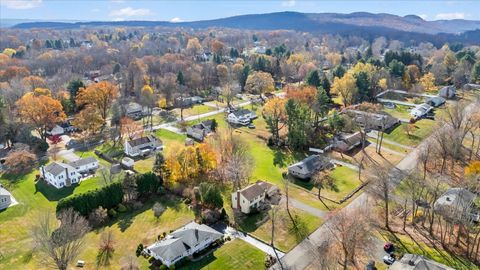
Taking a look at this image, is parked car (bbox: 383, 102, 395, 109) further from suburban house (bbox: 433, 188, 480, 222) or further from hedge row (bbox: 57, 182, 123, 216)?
hedge row (bbox: 57, 182, 123, 216)

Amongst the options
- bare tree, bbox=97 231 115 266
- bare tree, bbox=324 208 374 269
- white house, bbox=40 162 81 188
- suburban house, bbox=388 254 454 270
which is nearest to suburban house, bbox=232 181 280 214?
bare tree, bbox=324 208 374 269

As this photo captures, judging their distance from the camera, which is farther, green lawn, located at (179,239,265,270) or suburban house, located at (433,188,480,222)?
suburban house, located at (433,188,480,222)

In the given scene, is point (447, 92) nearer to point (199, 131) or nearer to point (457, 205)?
point (199, 131)

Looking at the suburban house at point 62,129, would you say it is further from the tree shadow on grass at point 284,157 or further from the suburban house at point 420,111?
the suburban house at point 420,111

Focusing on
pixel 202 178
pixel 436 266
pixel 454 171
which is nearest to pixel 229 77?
pixel 202 178

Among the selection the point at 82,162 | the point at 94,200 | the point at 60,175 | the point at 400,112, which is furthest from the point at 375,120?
the point at 60,175

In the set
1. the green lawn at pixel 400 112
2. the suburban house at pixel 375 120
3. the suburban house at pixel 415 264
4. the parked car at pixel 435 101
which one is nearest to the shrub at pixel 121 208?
the suburban house at pixel 415 264

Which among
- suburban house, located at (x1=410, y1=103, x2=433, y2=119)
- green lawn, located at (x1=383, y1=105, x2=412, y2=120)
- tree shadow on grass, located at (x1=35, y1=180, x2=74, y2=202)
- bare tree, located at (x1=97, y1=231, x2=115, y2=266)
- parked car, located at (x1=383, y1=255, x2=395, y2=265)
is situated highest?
suburban house, located at (x1=410, y1=103, x2=433, y2=119)

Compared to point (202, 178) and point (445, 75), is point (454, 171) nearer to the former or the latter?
point (202, 178)
